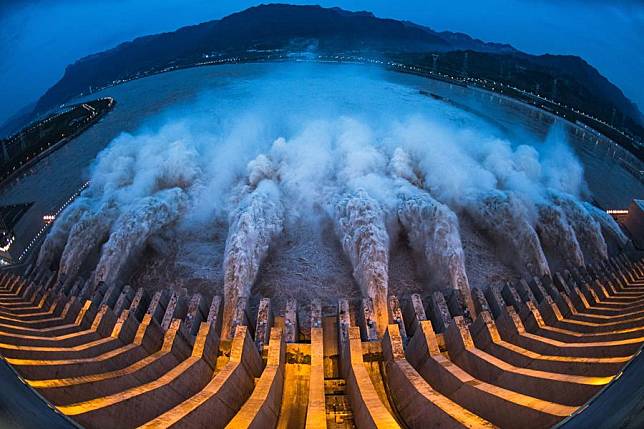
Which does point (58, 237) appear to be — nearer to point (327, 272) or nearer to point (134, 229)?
point (134, 229)

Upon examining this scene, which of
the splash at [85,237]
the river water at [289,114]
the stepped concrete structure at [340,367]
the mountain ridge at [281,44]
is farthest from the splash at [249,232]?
the mountain ridge at [281,44]

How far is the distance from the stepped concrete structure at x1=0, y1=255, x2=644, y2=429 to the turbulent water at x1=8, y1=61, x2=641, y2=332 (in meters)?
2.54

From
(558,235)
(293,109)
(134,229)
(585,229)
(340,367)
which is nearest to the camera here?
(340,367)

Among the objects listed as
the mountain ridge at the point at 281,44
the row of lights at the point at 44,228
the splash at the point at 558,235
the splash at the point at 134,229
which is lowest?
the row of lights at the point at 44,228

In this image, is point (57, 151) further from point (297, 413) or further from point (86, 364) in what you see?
point (297, 413)

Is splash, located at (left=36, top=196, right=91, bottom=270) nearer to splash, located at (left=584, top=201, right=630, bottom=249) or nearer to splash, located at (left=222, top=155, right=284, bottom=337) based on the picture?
splash, located at (left=222, top=155, right=284, bottom=337)

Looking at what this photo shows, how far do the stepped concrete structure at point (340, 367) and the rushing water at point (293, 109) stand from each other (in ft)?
37.1

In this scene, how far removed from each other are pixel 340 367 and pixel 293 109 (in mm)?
20900

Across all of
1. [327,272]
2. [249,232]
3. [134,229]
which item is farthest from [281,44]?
[327,272]

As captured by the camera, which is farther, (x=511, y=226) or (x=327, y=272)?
(x=511, y=226)

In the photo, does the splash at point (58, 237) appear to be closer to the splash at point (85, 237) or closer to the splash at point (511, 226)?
the splash at point (85, 237)

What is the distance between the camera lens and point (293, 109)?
26281 mm

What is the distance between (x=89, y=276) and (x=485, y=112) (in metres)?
26.3

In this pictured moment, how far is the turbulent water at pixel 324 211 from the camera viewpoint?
1295 centimetres
